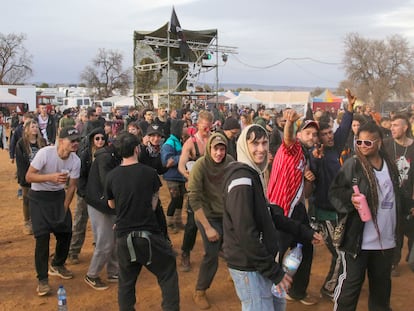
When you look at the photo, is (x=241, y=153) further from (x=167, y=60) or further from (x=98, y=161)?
(x=167, y=60)

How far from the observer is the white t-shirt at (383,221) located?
3.44 m

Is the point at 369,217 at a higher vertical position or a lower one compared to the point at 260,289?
higher

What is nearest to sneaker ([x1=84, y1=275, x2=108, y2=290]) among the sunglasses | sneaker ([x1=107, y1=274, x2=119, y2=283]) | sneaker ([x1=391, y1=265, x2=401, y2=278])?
sneaker ([x1=107, y1=274, x2=119, y2=283])

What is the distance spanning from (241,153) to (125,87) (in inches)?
2672

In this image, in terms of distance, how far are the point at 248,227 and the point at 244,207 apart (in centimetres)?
12

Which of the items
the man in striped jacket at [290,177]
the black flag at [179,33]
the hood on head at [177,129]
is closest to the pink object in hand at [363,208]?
the man in striped jacket at [290,177]

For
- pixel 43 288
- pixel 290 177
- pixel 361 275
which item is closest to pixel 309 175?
pixel 290 177

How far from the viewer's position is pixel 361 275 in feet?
11.5

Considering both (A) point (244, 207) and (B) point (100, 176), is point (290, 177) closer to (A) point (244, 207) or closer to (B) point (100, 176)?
(A) point (244, 207)

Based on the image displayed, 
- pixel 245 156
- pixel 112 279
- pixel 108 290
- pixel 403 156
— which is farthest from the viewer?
pixel 403 156

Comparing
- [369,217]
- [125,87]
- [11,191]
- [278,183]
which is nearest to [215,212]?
[278,183]

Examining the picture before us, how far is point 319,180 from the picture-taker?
4.52 metres

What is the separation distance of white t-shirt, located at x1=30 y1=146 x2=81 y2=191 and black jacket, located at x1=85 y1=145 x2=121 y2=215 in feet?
0.84

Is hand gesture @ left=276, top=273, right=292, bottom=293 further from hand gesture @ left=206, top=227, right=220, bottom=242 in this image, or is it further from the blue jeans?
hand gesture @ left=206, top=227, right=220, bottom=242
